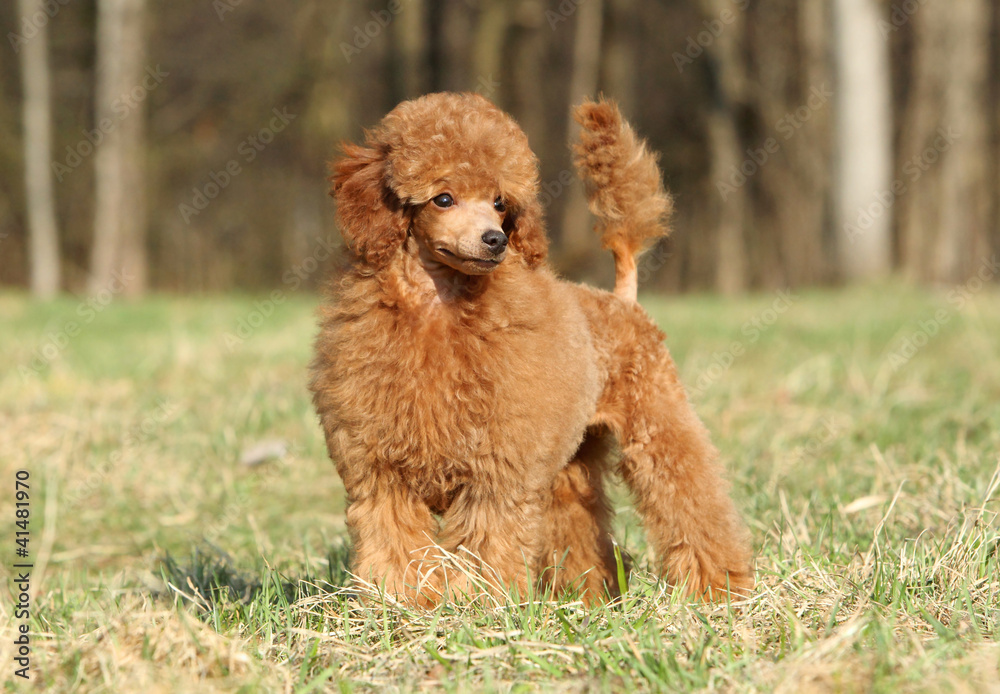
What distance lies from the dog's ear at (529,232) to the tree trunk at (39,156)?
15415mm

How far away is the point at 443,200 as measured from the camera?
→ 2.64m

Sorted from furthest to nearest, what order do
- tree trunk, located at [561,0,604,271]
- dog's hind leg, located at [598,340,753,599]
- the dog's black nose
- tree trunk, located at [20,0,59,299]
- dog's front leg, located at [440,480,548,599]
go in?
tree trunk, located at [561,0,604,271]
tree trunk, located at [20,0,59,299]
dog's hind leg, located at [598,340,753,599]
dog's front leg, located at [440,480,548,599]
the dog's black nose

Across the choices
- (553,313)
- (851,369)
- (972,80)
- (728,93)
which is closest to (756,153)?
(728,93)

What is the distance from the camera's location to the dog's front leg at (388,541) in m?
2.69

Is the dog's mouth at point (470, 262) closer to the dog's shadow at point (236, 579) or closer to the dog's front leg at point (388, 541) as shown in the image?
the dog's front leg at point (388, 541)

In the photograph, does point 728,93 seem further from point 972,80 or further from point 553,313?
point 553,313

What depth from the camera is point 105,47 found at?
616 inches

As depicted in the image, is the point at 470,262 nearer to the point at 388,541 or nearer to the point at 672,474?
the point at 388,541

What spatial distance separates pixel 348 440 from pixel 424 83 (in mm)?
13842

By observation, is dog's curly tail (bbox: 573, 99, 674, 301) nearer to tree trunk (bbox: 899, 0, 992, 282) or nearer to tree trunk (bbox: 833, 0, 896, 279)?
tree trunk (bbox: 833, 0, 896, 279)

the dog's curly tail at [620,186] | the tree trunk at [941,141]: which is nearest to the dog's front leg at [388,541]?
the dog's curly tail at [620,186]

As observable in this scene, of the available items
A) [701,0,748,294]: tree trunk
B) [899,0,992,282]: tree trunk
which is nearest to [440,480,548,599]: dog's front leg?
[899,0,992,282]: tree trunk

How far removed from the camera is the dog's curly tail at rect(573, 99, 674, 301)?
321 cm

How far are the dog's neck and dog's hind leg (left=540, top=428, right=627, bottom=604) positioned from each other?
78 cm
